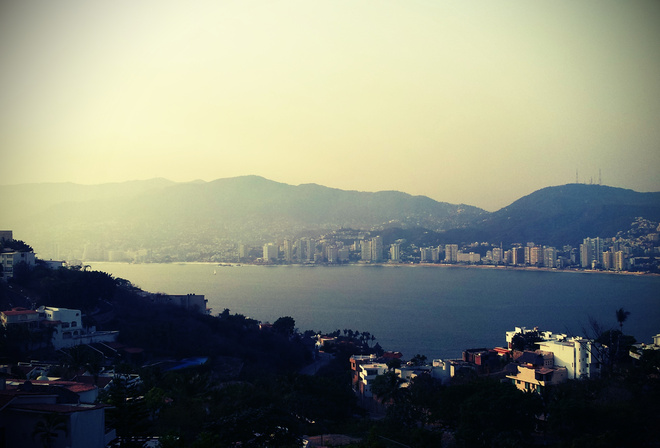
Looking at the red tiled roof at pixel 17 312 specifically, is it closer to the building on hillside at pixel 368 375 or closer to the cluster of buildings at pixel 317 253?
the building on hillside at pixel 368 375

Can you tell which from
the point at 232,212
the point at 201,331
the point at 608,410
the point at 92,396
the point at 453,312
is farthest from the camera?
the point at 232,212

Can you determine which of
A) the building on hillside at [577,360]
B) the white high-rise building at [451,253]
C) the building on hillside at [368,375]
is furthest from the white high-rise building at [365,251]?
the building on hillside at [577,360]

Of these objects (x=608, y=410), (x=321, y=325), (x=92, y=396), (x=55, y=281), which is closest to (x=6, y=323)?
(x=55, y=281)

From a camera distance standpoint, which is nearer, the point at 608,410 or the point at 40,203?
the point at 608,410

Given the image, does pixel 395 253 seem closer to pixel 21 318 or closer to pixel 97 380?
pixel 21 318

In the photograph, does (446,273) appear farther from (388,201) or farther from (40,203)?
(388,201)

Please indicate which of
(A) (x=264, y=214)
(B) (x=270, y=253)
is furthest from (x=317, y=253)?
(A) (x=264, y=214)
